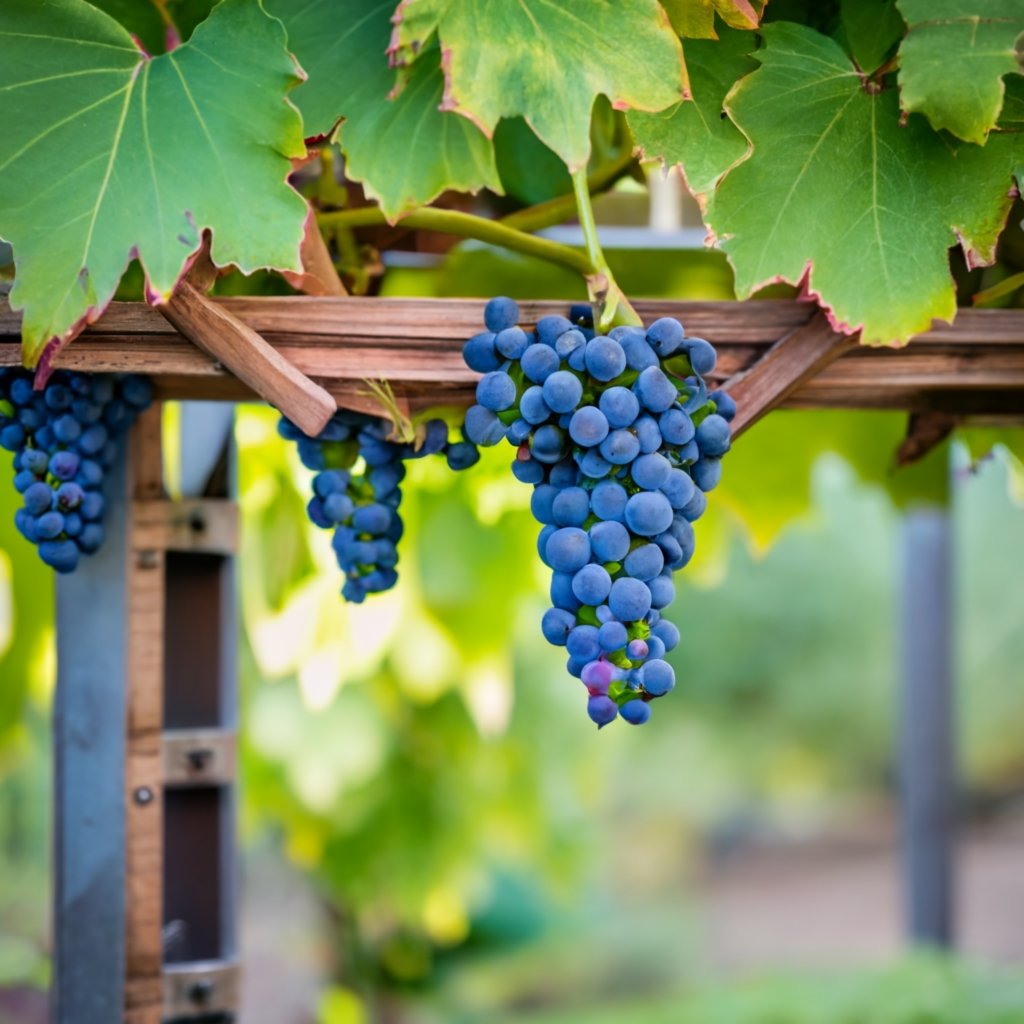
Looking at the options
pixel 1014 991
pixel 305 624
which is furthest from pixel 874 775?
pixel 305 624

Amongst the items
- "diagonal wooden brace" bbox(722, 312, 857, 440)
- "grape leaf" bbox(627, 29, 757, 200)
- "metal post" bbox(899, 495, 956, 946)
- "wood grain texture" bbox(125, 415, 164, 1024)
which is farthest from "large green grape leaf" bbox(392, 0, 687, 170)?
"metal post" bbox(899, 495, 956, 946)

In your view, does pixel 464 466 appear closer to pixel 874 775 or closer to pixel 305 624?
pixel 305 624

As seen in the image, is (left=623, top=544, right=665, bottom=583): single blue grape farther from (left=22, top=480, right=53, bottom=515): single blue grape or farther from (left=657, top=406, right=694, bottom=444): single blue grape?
(left=22, top=480, right=53, bottom=515): single blue grape

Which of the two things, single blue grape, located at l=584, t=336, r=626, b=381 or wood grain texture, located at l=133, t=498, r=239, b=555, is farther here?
wood grain texture, located at l=133, t=498, r=239, b=555

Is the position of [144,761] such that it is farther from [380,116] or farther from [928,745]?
[928,745]

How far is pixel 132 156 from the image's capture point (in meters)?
0.49

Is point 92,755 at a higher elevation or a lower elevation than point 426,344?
lower

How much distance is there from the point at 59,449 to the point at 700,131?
34cm

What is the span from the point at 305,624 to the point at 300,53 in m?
0.88

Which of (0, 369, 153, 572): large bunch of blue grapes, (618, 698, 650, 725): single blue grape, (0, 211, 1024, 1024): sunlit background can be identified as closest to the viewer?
(618, 698, 650, 725): single blue grape

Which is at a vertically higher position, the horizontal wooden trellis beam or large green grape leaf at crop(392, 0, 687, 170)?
large green grape leaf at crop(392, 0, 687, 170)

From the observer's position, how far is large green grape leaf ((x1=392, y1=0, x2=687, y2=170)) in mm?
481

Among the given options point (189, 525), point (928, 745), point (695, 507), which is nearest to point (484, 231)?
point (695, 507)

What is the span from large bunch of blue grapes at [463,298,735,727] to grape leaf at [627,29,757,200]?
0.23 ft
